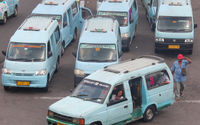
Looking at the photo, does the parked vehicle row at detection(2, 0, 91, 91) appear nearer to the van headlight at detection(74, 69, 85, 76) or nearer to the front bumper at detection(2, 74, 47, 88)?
the front bumper at detection(2, 74, 47, 88)

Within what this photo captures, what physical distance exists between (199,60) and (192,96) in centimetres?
556

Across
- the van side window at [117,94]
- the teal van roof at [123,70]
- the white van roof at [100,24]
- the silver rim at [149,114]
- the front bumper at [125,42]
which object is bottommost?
the front bumper at [125,42]

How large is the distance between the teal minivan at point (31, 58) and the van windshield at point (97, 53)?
53.9 inches

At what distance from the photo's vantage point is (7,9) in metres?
34.5

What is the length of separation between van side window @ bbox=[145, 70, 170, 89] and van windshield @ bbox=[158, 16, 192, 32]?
857cm

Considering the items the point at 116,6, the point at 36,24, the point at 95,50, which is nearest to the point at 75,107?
the point at 95,50

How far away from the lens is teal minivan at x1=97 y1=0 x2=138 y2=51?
95.2ft

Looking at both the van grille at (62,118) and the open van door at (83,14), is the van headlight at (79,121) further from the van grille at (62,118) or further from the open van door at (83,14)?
the open van door at (83,14)

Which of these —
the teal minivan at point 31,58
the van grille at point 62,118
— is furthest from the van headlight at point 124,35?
the van grille at point 62,118

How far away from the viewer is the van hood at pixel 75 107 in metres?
17.3

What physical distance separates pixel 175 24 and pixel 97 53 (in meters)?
6.33

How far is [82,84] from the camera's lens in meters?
19.0

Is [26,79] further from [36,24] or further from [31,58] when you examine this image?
[36,24]

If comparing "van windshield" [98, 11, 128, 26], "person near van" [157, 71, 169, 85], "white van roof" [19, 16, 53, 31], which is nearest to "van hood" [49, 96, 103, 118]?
"person near van" [157, 71, 169, 85]
